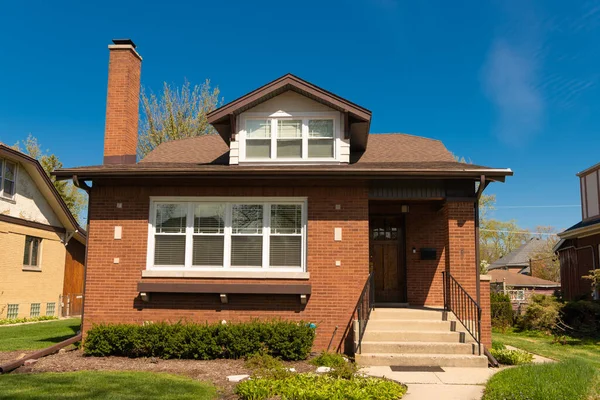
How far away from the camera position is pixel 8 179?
19516 millimetres

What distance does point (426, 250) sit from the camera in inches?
500

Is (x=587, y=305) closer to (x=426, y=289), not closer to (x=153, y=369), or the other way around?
(x=426, y=289)

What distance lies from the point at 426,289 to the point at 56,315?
17.0 meters

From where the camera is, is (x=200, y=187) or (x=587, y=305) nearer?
(x=200, y=187)

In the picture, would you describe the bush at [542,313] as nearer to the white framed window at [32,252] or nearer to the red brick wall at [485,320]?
the red brick wall at [485,320]

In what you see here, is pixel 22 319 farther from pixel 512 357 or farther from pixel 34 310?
pixel 512 357

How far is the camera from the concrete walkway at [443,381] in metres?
7.12

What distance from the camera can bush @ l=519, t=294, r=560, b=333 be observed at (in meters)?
15.2

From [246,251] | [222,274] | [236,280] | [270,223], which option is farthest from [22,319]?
[270,223]

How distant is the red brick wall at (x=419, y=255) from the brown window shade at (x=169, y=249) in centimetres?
547

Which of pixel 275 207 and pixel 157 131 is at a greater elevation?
pixel 157 131

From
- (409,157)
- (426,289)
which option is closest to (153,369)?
(426,289)

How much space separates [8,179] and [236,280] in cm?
1308

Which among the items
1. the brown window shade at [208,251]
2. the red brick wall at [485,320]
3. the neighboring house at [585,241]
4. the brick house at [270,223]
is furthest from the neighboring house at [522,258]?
the brown window shade at [208,251]
